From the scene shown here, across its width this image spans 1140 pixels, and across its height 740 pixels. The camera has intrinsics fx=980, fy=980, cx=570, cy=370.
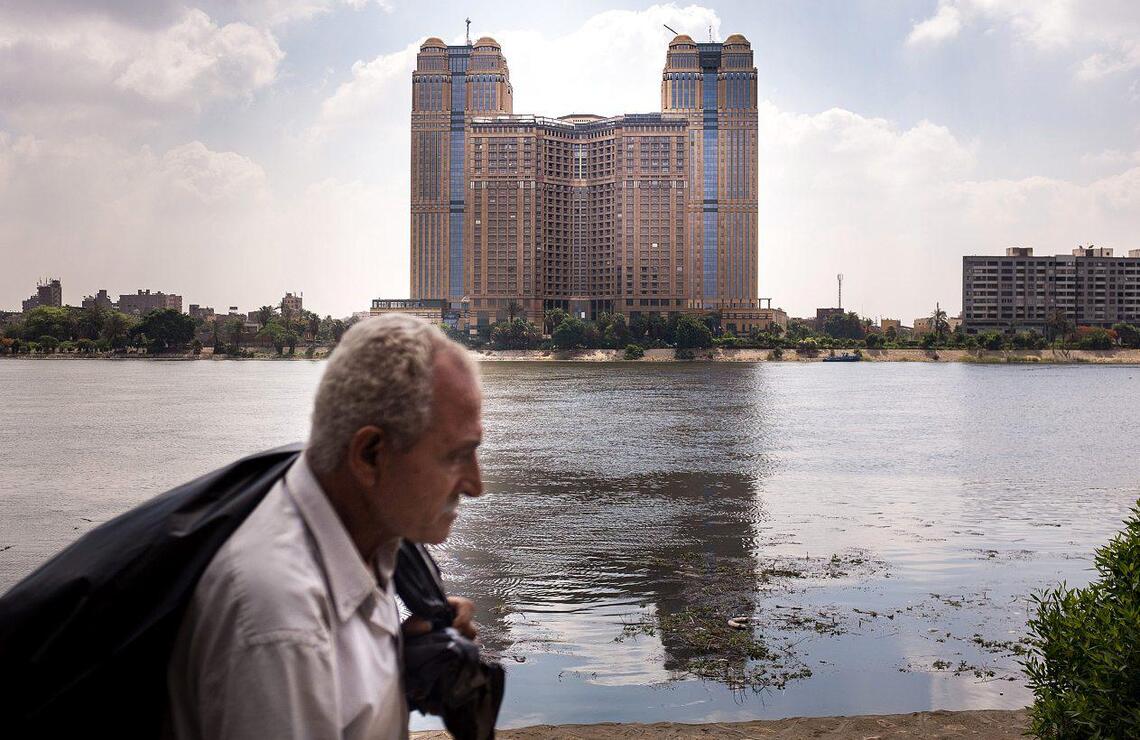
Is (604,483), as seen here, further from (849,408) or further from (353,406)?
(849,408)

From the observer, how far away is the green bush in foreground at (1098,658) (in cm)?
443

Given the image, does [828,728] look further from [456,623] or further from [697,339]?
[697,339]

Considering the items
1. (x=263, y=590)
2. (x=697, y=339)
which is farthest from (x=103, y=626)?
(x=697, y=339)

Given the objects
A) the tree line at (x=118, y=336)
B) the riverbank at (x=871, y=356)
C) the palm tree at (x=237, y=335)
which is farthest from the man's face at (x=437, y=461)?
the palm tree at (x=237, y=335)

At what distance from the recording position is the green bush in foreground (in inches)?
175

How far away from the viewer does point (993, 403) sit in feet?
217

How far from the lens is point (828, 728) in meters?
6.93

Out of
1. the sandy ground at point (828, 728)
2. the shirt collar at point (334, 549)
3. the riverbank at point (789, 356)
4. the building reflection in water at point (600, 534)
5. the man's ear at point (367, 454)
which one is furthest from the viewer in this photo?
the riverbank at point (789, 356)

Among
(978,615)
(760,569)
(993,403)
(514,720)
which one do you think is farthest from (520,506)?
(993,403)

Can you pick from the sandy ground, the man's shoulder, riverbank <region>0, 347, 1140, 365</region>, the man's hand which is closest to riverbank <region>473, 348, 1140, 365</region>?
riverbank <region>0, 347, 1140, 365</region>

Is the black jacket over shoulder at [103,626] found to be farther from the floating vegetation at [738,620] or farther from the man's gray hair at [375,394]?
the floating vegetation at [738,620]

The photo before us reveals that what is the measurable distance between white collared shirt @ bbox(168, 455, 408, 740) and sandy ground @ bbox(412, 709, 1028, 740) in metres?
5.17

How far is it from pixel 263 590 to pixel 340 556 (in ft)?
0.57

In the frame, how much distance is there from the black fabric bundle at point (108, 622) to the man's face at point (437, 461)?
1.04 ft
